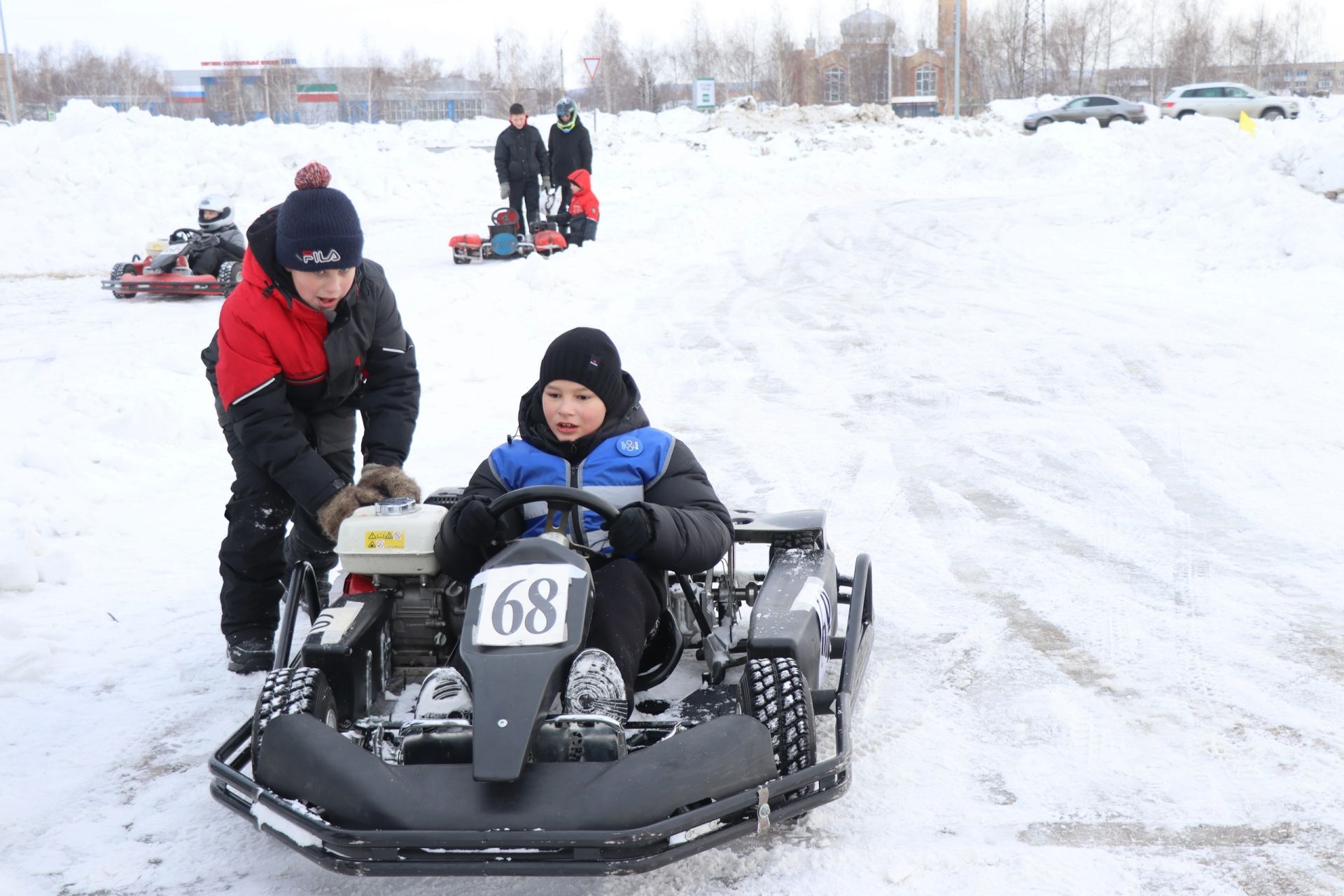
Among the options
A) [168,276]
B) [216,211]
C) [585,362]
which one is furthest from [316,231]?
[168,276]

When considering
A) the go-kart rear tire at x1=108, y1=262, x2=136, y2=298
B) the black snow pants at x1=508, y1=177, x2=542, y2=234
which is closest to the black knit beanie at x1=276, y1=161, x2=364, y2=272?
the go-kart rear tire at x1=108, y1=262, x2=136, y2=298

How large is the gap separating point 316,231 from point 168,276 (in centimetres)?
828

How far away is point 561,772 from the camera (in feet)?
7.55

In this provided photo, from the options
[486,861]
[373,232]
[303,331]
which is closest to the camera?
[486,861]

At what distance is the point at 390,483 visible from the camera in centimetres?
335

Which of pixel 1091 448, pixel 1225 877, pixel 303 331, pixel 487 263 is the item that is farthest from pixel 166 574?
pixel 487 263

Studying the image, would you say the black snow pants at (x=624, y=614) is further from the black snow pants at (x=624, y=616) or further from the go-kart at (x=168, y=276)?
the go-kart at (x=168, y=276)

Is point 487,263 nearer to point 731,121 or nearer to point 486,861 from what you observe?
point 486,861

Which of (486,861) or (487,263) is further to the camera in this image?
(487,263)

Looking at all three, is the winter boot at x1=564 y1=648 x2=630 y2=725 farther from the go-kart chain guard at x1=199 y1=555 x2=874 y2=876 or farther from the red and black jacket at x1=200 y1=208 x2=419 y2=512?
the red and black jacket at x1=200 y1=208 x2=419 y2=512

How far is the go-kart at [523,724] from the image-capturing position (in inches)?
86.5

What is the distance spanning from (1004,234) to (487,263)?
584 centimetres

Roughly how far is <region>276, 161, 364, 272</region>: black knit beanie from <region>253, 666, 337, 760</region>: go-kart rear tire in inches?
47.2

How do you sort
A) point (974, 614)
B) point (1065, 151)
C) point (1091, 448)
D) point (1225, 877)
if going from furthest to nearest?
1. point (1065, 151)
2. point (1091, 448)
3. point (974, 614)
4. point (1225, 877)
